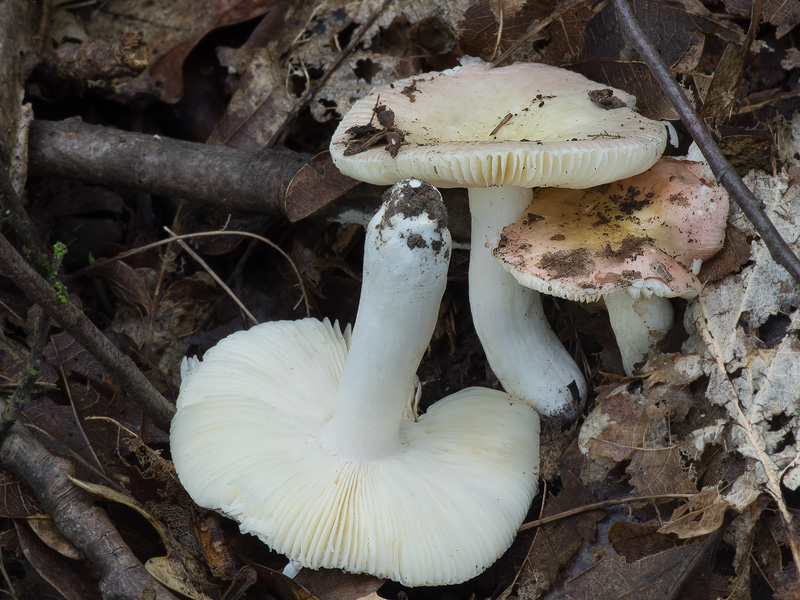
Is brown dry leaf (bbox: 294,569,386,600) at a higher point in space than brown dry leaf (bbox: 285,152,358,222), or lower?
lower

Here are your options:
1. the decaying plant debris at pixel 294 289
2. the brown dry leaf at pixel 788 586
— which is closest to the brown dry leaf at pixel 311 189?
the decaying plant debris at pixel 294 289

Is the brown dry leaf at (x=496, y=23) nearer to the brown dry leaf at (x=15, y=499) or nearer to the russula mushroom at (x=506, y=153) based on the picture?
the russula mushroom at (x=506, y=153)

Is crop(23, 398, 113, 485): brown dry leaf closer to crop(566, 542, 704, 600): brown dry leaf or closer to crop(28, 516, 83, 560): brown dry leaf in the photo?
crop(28, 516, 83, 560): brown dry leaf

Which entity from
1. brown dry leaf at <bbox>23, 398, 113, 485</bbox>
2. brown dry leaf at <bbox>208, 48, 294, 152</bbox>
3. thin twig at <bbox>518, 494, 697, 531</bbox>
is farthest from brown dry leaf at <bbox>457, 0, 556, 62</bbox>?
brown dry leaf at <bbox>23, 398, 113, 485</bbox>

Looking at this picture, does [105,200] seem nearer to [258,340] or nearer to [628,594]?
[258,340]

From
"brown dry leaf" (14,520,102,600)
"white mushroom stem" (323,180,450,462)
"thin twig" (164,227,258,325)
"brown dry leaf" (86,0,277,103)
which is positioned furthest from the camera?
"brown dry leaf" (86,0,277,103)

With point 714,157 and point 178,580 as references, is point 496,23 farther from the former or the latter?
point 178,580
